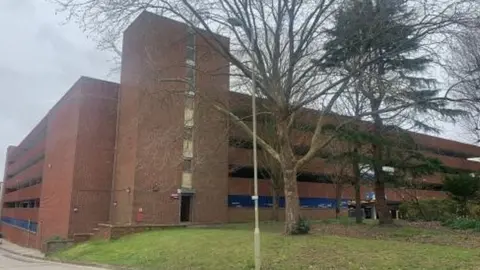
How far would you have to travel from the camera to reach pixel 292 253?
628 inches

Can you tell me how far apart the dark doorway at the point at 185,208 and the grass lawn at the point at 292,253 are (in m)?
11.6

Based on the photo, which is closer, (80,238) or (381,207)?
(381,207)

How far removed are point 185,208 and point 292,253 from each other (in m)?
20.9

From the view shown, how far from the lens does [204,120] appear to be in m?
23.5

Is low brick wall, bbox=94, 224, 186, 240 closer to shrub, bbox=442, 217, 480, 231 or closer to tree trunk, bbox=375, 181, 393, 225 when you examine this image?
tree trunk, bbox=375, 181, 393, 225

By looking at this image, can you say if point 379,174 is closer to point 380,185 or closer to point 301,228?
point 380,185

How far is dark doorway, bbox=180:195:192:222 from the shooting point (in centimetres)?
3559

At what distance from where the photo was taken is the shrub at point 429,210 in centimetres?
2898

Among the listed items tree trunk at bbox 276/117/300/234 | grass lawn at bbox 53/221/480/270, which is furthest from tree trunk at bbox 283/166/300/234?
grass lawn at bbox 53/221/480/270

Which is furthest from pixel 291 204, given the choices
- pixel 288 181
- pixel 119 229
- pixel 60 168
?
pixel 60 168

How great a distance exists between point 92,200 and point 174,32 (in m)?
19.5

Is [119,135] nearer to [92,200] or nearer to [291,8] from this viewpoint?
[92,200]

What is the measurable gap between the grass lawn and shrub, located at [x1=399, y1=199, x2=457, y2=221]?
7793 millimetres

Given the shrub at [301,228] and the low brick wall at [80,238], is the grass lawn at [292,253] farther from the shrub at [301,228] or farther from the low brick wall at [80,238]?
the low brick wall at [80,238]
